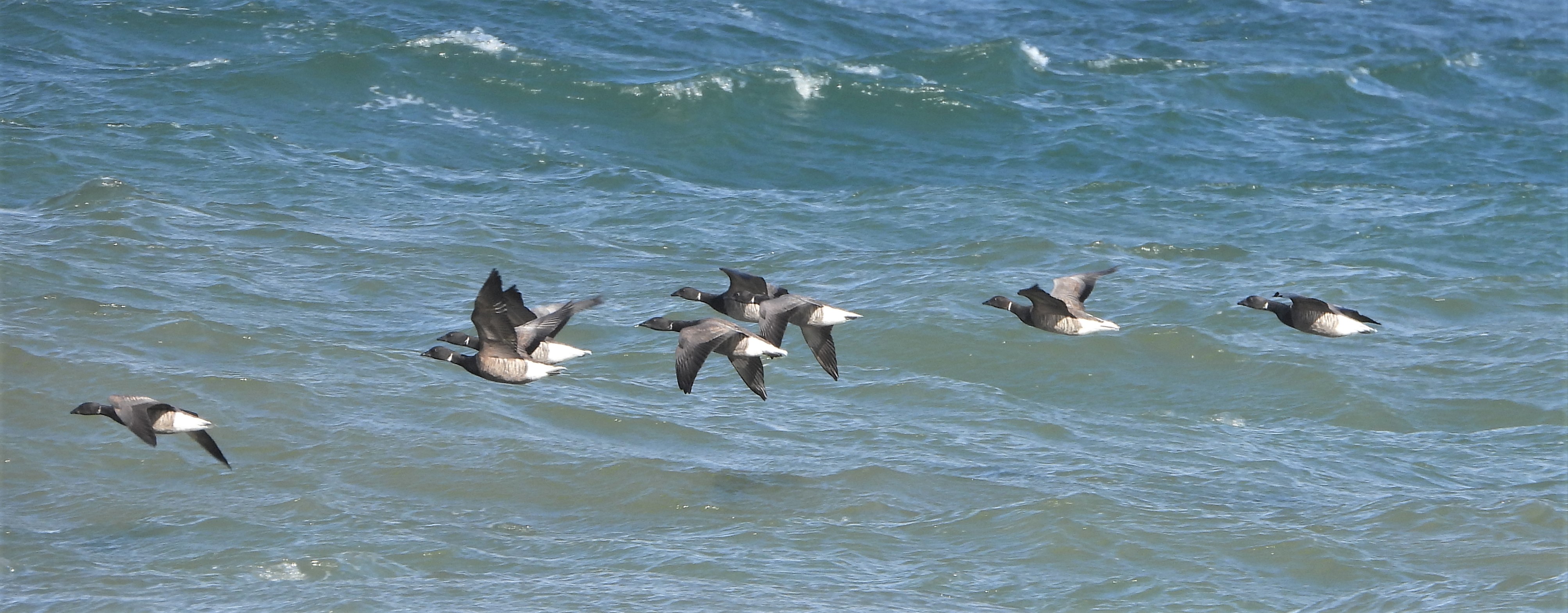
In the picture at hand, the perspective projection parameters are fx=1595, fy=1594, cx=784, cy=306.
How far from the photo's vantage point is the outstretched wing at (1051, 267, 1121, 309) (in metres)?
13.3

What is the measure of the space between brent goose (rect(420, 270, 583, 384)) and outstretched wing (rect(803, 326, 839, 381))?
1.84 m

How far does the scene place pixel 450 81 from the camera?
27734 mm

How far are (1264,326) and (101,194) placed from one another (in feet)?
48.9

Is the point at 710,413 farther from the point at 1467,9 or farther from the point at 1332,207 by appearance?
the point at 1467,9

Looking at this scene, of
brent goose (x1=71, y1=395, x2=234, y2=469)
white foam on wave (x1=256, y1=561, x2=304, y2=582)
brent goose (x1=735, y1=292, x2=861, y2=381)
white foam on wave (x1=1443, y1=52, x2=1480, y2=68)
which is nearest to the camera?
brent goose (x1=71, y1=395, x2=234, y2=469)

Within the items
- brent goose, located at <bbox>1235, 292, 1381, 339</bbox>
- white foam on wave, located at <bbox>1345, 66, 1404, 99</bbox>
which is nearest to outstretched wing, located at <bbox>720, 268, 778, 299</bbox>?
brent goose, located at <bbox>1235, 292, 1381, 339</bbox>

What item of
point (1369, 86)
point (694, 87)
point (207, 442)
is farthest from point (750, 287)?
point (1369, 86)

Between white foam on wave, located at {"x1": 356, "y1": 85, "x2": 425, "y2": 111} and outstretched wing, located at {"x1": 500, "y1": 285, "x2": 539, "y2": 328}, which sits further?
white foam on wave, located at {"x1": 356, "y1": 85, "x2": 425, "y2": 111}

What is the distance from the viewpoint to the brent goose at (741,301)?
12.9 meters

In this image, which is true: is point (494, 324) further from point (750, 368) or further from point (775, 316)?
point (775, 316)

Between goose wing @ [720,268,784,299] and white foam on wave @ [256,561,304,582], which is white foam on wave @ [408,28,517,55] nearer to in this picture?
goose wing @ [720,268,784,299]

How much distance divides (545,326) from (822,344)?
2225 mm

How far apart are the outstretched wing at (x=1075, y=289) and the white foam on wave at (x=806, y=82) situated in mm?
14935

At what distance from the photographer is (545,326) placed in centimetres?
1238
